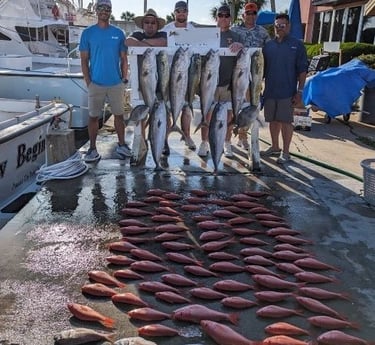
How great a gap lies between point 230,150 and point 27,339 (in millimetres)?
4596

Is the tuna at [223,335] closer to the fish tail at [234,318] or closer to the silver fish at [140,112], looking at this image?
the fish tail at [234,318]

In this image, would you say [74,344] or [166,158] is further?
[166,158]

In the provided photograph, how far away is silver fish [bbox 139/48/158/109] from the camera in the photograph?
5.27 metres

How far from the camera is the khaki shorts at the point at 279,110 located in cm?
607

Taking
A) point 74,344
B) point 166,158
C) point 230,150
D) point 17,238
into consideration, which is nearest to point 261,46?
point 230,150

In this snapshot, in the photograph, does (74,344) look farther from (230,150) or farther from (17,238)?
(230,150)

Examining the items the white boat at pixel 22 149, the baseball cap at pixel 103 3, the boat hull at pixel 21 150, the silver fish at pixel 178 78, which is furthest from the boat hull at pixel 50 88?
the silver fish at pixel 178 78

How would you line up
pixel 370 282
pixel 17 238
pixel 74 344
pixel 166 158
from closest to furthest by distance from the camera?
pixel 74 344, pixel 370 282, pixel 17 238, pixel 166 158

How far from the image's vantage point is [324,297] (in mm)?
3088

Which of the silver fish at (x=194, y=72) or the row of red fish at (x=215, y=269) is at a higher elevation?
the silver fish at (x=194, y=72)

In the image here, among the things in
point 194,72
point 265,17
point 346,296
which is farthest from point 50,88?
point 346,296

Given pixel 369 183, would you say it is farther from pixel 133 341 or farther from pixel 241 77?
pixel 133 341

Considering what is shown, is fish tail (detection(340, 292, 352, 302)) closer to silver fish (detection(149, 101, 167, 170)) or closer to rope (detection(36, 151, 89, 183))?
silver fish (detection(149, 101, 167, 170))

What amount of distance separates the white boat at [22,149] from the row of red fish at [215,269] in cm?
223
